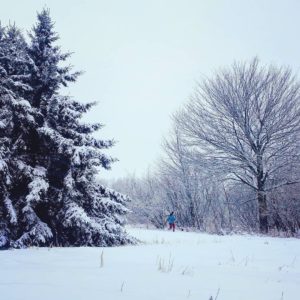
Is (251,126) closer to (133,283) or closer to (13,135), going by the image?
(13,135)

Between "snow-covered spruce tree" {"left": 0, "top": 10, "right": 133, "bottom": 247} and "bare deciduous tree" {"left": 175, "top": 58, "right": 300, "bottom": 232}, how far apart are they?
944cm

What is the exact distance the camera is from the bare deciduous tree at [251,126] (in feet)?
55.8

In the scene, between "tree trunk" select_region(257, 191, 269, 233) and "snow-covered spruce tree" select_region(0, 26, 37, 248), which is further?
"tree trunk" select_region(257, 191, 269, 233)

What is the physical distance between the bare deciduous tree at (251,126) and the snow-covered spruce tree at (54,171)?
9441 millimetres

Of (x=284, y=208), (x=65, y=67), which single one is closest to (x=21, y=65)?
(x=65, y=67)

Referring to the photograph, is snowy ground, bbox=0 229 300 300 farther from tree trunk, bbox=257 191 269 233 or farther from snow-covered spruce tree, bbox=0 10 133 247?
tree trunk, bbox=257 191 269 233

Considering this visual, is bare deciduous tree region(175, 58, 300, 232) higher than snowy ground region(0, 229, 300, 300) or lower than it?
higher

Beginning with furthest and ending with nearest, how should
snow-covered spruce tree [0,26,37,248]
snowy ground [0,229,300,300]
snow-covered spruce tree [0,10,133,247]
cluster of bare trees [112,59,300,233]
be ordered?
cluster of bare trees [112,59,300,233]
snow-covered spruce tree [0,10,133,247]
snow-covered spruce tree [0,26,37,248]
snowy ground [0,229,300,300]

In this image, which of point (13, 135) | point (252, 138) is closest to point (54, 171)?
point (13, 135)

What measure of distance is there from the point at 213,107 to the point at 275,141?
4.03 m

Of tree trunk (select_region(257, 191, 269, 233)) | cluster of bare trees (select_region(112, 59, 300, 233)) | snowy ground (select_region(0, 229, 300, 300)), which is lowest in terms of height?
snowy ground (select_region(0, 229, 300, 300))

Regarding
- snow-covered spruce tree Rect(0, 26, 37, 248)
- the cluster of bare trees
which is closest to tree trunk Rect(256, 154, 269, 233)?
the cluster of bare trees

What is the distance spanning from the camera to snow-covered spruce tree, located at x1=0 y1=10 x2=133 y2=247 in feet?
27.9

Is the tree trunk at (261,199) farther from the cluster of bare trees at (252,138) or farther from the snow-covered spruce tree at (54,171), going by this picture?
the snow-covered spruce tree at (54,171)
